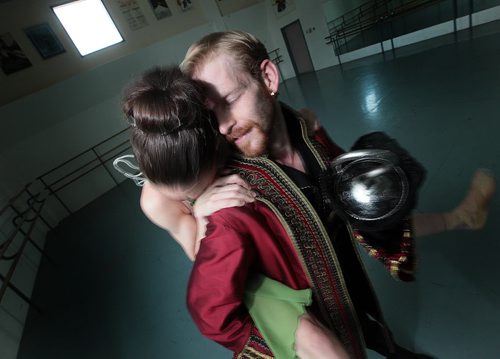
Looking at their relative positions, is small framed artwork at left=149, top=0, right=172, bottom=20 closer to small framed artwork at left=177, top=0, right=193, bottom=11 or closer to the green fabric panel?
small framed artwork at left=177, top=0, right=193, bottom=11

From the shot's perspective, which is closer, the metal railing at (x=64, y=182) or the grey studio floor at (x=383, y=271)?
the grey studio floor at (x=383, y=271)

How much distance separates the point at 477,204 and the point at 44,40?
6.74 metres

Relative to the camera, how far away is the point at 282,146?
0.85 m

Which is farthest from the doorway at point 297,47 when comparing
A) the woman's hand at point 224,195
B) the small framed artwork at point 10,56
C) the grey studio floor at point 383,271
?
the woman's hand at point 224,195

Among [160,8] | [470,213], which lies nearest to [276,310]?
[470,213]

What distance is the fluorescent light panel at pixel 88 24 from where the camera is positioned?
5.41m

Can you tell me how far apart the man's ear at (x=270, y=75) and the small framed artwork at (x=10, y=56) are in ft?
20.1

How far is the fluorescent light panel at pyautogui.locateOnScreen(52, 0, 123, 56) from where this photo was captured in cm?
541

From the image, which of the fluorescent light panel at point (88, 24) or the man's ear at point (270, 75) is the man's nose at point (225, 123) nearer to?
the man's ear at point (270, 75)

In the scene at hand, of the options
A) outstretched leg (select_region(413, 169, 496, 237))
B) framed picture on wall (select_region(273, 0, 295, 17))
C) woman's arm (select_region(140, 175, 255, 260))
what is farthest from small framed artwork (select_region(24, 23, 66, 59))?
outstretched leg (select_region(413, 169, 496, 237))

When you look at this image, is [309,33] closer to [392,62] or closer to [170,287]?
[392,62]

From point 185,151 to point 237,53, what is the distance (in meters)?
0.31

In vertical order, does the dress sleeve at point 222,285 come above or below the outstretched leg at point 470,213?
above

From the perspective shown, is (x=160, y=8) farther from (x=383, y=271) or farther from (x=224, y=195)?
(x=224, y=195)
